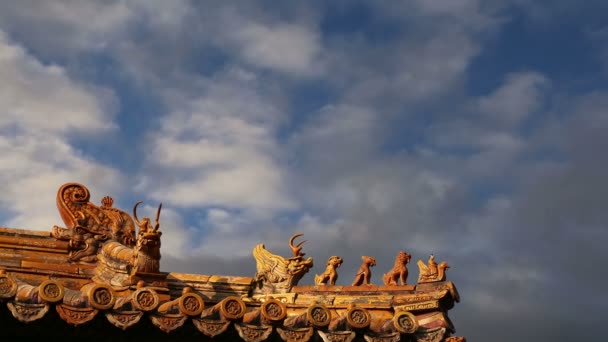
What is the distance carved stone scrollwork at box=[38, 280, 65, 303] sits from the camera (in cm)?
1100

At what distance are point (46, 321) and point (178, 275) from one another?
3984mm

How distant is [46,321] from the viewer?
443 inches

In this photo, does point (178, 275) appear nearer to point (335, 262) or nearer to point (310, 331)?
point (335, 262)

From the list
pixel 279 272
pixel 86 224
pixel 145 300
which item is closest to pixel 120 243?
pixel 86 224

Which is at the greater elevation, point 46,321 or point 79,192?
point 79,192

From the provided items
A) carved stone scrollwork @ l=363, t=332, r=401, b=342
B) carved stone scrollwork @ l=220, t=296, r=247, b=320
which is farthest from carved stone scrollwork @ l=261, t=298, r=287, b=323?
carved stone scrollwork @ l=363, t=332, r=401, b=342

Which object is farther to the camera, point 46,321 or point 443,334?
point 443,334

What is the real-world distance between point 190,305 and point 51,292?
1.63 m

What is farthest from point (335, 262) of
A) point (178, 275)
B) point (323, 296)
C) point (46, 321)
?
point (46, 321)

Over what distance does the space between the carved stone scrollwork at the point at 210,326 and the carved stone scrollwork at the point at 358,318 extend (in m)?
1.50


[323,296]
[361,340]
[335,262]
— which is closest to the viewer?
[361,340]

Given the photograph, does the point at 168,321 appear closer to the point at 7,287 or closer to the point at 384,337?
the point at 7,287

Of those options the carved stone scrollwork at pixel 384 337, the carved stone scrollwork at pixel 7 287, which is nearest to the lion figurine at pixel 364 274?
the carved stone scrollwork at pixel 384 337

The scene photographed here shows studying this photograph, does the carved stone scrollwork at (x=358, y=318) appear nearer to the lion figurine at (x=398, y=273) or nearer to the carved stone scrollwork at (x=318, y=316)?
the carved stone scrollwork at (x=318, y=316)
